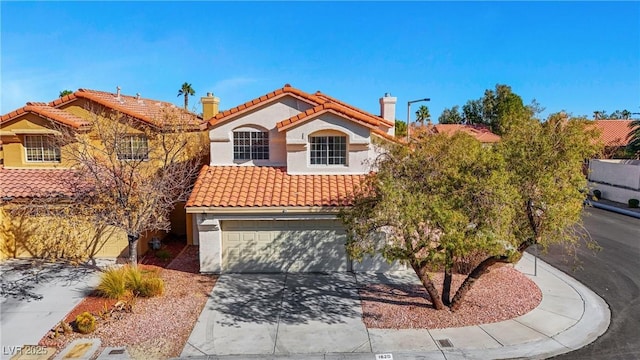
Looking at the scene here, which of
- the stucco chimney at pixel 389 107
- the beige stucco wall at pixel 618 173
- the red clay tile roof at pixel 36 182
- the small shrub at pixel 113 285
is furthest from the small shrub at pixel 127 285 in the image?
the beige stucco wall at pixel 618 173

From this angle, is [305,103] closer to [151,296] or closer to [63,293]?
[151,296]

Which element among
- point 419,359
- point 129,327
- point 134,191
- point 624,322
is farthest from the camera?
point 134,191

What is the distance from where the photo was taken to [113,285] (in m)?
11.8

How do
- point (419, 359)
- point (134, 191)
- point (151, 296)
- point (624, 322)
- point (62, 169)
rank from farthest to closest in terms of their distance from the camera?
point (62, 169) < point (134, 191) < point (151, 296) < point (624, 322) < point (419, 359)

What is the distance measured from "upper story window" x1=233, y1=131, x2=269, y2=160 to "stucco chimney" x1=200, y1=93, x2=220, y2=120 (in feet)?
14.7

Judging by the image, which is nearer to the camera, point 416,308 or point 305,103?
point 416,308

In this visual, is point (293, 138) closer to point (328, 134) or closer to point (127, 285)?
point (328, 134)

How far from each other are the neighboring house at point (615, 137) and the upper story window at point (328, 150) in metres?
31.4

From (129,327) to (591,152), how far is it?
12.0 meters

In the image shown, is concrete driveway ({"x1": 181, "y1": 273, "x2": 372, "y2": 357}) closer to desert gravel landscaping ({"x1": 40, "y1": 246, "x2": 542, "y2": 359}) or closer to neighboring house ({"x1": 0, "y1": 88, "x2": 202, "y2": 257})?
desert gravel landscaping ({"x1": 40, "y1": 246, "x2": 542, "y2": 359})

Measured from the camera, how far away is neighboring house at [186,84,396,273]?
1402 centimetres

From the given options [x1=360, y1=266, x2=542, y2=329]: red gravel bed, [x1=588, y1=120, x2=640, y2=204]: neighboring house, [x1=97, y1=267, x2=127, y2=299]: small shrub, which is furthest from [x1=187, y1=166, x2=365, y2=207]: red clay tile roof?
[x1=588, y1=120, x2=640, y2=204]: neighboring house

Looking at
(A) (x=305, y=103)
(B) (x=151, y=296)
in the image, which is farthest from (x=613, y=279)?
(B) (x=151, y=296)

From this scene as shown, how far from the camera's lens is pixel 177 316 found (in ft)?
36.0
